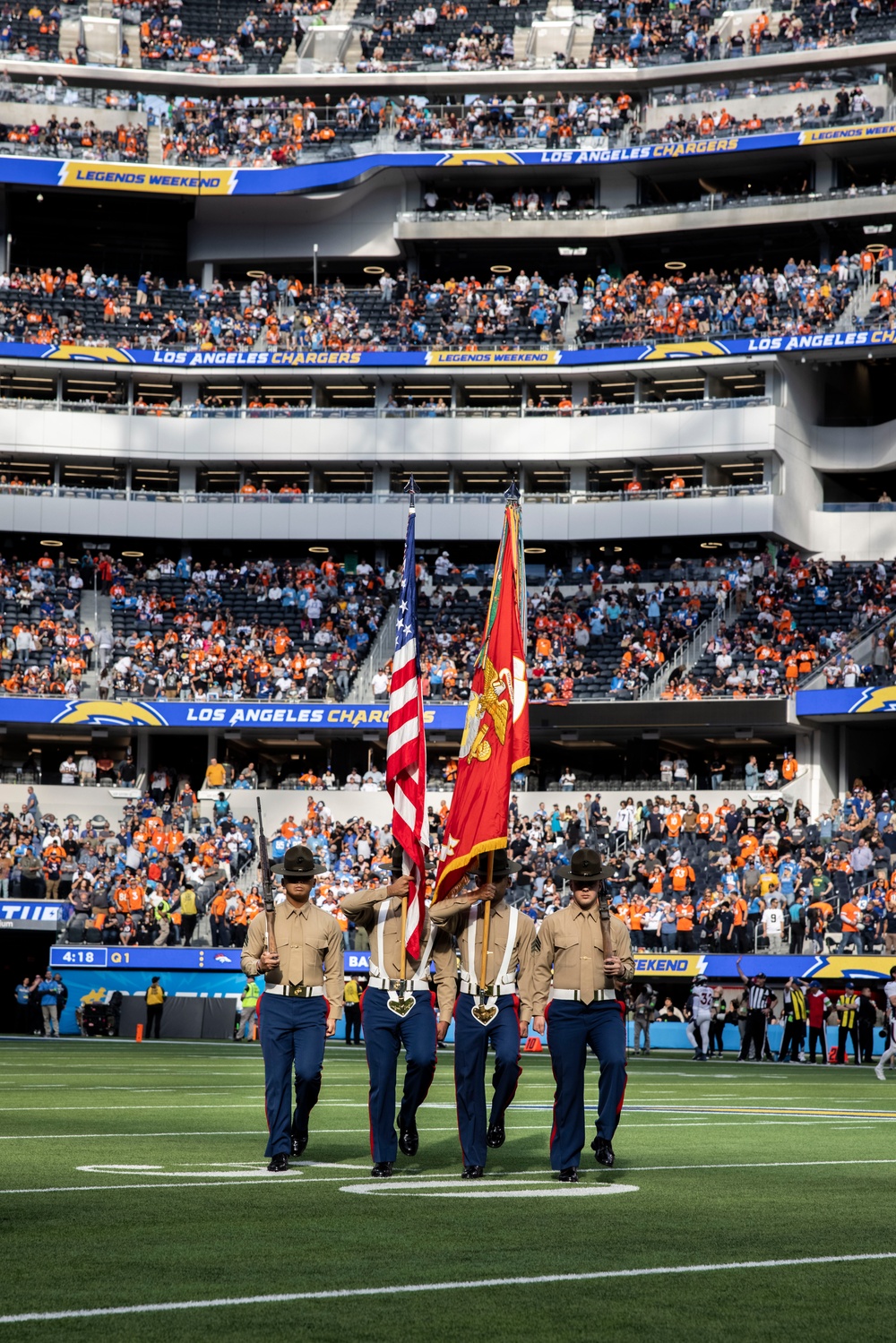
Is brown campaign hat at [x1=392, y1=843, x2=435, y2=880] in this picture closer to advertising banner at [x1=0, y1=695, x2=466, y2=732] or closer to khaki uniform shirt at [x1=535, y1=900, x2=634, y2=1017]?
khaki uniform shirt at [x1=535, y1=900, x2=634, y2=1017]

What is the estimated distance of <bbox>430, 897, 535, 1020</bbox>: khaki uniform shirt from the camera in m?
10.9

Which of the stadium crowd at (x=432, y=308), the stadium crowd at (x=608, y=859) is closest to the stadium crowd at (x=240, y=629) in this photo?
the stadium crowd at (x=608, y=859)

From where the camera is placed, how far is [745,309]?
52.1 metres

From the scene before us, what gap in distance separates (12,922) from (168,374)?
2150cm

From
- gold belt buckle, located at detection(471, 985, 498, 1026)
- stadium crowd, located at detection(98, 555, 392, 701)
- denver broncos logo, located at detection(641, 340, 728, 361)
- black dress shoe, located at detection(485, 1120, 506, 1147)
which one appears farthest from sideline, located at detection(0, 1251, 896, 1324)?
denver broncos logo, located at detection(641, 340, 728, 361)

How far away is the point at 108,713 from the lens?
47.2 m

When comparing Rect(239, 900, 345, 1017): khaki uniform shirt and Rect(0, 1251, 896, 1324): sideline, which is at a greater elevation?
Rect(239, 900, 345, 1017): khaki uniform shirt

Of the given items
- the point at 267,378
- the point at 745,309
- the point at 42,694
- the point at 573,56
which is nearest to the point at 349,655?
the point at 42,694

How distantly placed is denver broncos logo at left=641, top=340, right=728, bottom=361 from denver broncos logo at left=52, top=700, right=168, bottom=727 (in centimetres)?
1701

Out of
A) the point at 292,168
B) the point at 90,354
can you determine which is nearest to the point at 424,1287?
the point at 90,354

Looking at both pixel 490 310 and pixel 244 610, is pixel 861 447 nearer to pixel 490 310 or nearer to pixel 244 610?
pixel 490 310

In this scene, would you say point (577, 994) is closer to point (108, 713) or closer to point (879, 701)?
point (879, 701)

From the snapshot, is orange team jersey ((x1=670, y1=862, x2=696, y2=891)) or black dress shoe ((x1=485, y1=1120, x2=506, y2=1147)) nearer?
black dress shoe ((x1=485, y1=1120, x2=506, y2=1147))

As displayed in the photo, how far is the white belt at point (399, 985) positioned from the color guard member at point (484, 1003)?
0.84ft
